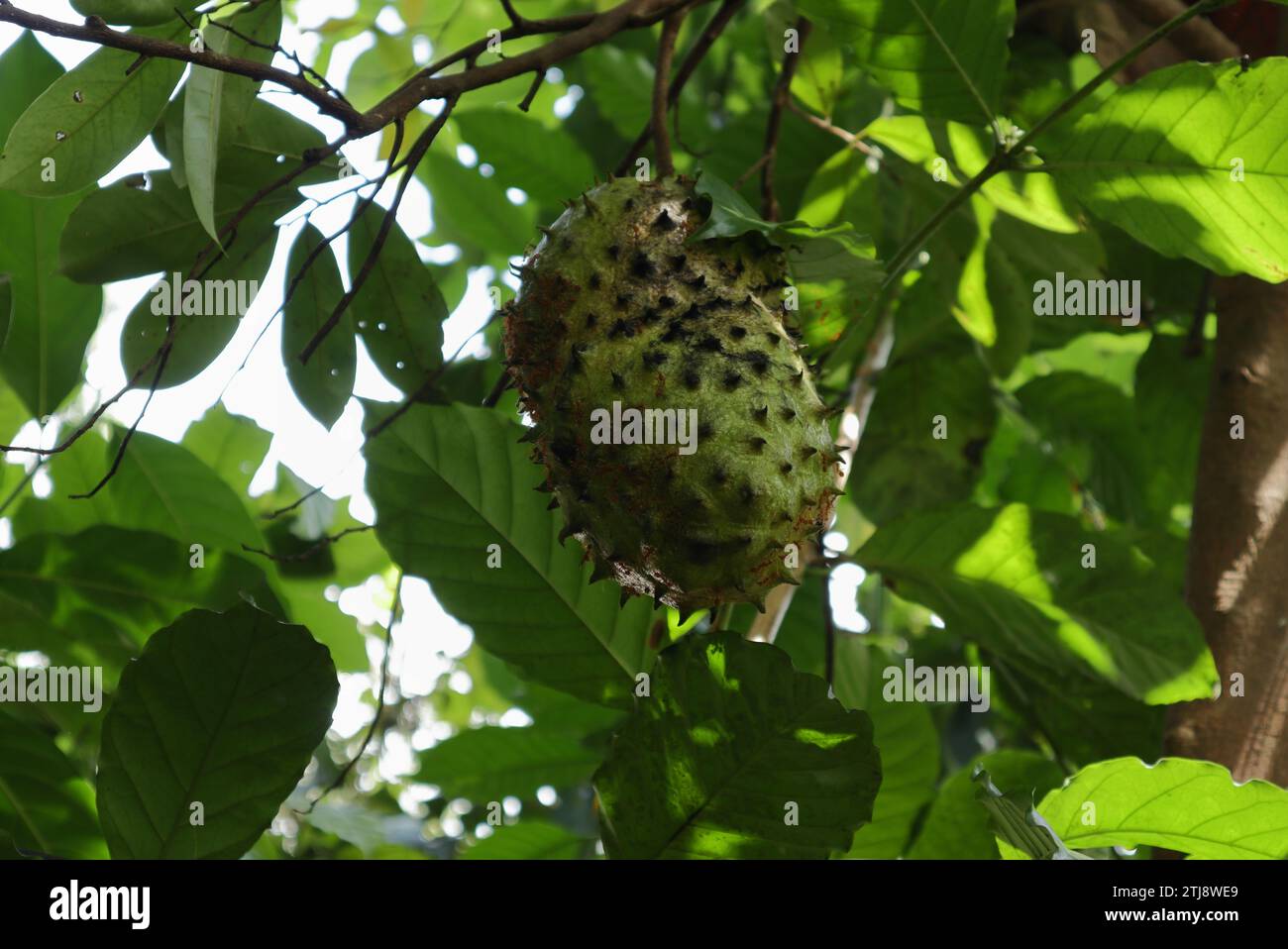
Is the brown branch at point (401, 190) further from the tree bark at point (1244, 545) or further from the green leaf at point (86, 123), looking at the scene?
the tree bark at point (1244, 545)

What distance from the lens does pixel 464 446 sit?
55.2 inches

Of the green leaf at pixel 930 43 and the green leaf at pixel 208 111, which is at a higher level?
the green leaf at pixel 930 43

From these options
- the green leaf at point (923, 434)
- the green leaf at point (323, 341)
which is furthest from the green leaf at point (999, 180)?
the green leaf at point (323, 341)

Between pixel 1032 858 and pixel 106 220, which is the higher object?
pixel 106 220

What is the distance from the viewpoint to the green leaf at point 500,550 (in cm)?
139

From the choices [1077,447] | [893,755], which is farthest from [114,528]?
[1077,447]

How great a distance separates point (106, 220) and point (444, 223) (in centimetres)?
149

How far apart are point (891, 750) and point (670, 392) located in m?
0.85

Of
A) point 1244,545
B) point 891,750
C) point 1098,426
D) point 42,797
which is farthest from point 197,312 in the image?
point 1098,426

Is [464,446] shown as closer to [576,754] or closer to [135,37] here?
[135,37]

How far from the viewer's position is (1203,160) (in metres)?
1.30

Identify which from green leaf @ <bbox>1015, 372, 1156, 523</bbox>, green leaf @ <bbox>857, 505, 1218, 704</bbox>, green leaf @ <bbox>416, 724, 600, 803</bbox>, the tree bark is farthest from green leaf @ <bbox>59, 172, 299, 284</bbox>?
green leaf @ <bbox>1015, 372, 1156, 523</bbox>

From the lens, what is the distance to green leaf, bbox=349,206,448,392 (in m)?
1.49

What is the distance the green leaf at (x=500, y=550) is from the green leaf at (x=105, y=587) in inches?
11.0
